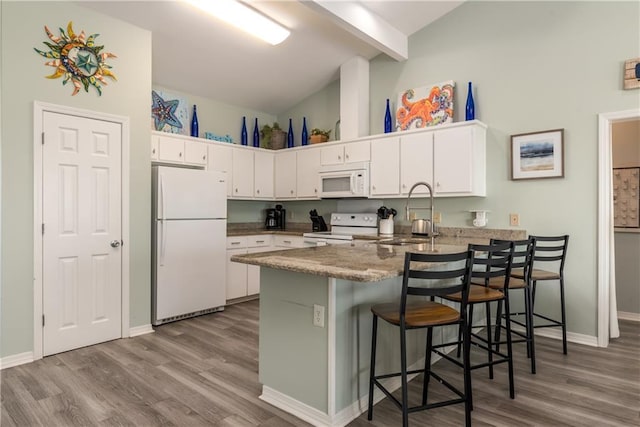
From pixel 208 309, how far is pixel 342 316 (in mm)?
2689

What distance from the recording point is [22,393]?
2445 mm

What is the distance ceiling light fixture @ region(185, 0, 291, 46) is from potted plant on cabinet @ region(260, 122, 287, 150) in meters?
1.77

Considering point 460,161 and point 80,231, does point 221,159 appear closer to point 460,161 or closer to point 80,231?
point 80,231

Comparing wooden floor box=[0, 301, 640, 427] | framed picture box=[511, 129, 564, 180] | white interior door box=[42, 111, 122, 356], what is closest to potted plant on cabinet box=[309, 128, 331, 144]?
framed picture box=[511, 129, 564, 180]

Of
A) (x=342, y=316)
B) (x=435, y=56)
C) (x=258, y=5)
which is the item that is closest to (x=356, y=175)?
(x=435, y=56)

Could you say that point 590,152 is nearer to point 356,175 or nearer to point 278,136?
point 356,175

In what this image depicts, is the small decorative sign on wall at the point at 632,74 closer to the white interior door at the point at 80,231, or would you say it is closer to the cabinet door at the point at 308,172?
the cabinet door at the point at 308,172

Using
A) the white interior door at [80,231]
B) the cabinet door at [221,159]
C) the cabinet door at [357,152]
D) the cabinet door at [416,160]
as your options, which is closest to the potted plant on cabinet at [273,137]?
Answer: the cabinet door at [221,159]

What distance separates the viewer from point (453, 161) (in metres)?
3.84

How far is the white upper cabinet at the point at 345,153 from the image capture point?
4.61 metres

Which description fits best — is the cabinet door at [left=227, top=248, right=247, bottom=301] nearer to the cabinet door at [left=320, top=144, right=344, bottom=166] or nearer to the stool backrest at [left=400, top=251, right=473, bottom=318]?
the cabinet door at [left=320, top=144, right=344, bottom=166]

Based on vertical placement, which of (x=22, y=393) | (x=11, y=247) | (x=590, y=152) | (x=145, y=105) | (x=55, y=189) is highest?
(x=145, y=105)

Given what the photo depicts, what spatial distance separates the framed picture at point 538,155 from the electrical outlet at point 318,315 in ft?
8.86

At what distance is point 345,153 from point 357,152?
7.1 inches
